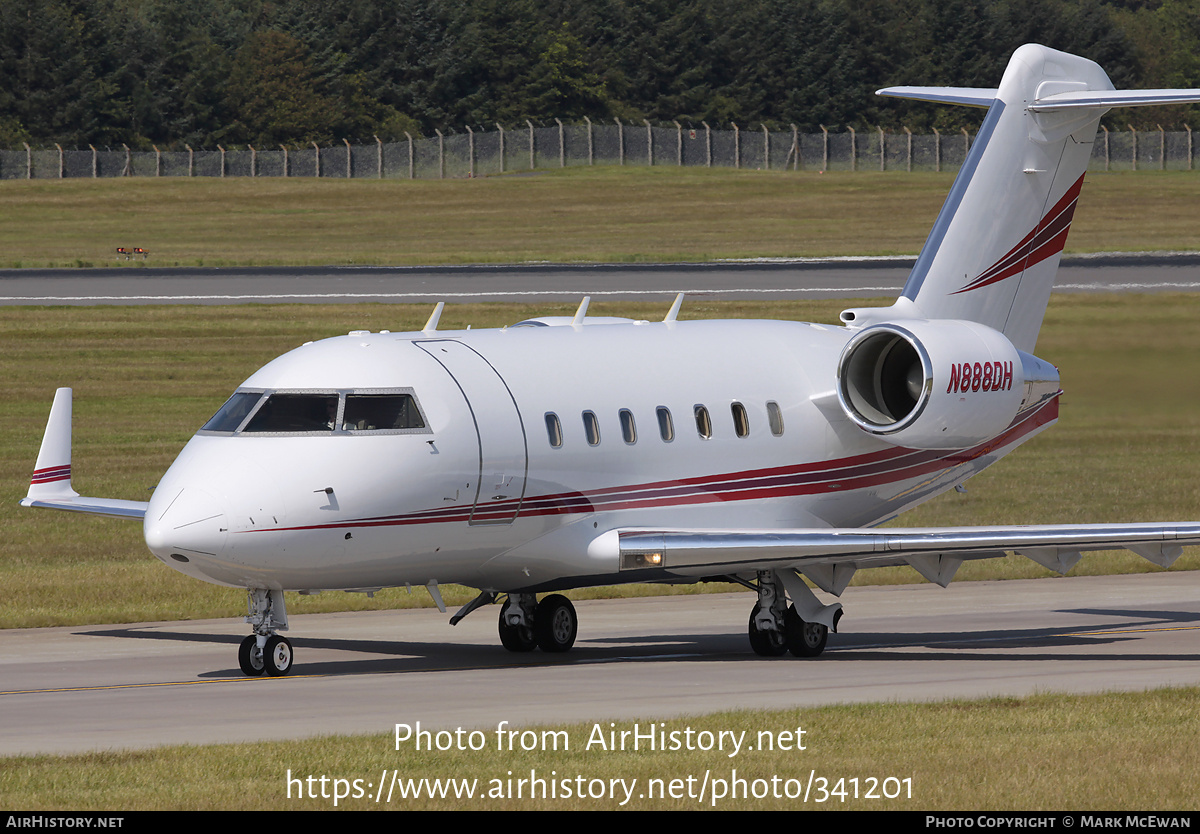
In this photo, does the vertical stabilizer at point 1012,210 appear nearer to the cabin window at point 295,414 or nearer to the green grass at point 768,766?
the cabin window at point 295,414

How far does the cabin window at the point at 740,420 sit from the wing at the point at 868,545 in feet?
5.71

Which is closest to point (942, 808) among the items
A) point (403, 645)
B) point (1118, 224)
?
point (403, 645)

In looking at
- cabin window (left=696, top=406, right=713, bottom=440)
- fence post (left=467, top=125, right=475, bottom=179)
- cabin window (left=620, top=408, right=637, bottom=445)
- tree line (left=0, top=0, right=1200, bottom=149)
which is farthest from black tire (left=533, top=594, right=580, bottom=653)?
tree line (left=0, top=0, right=1200, bottom=149)

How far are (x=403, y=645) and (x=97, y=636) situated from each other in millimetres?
4029

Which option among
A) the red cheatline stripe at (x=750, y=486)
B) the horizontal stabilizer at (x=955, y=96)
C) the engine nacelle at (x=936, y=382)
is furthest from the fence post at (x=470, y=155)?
the engine nacelle at (x=936, y=382)

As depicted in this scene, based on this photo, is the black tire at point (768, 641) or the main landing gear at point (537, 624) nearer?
the black tire at point (768, 641)

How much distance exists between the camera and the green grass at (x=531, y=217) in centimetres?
7581

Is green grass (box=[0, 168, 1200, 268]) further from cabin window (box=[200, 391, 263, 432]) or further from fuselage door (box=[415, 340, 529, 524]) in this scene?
cabin window (box=[200, 391, 263, 432])

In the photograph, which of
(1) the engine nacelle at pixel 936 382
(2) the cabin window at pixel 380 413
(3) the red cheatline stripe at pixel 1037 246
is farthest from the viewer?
(3) the red cheatline stripe at pixel 1037 246

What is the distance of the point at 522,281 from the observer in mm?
60531

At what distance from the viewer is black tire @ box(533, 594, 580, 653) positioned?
2208 cm

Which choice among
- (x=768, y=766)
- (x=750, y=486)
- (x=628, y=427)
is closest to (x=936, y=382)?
(x=750, y=486)

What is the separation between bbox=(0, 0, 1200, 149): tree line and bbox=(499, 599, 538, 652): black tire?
337ft

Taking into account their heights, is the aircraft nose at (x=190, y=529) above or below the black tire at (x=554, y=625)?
above
